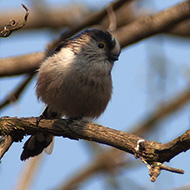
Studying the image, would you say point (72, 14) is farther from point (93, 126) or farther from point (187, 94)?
point (93, 126)

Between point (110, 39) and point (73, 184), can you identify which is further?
point (73, 184)

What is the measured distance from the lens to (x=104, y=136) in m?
3.96

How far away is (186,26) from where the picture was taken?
7.82 metres

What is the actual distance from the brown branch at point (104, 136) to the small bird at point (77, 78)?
1.16 feet

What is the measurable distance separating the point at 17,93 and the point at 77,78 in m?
1.51

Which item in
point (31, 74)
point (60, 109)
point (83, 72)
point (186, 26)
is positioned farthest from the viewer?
point (186, 26)

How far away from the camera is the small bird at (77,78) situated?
16.7 ft

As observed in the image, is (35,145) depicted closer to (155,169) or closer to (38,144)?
(38,144)

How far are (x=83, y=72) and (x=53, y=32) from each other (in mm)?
4056

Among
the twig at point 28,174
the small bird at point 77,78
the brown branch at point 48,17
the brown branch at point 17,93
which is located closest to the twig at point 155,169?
the small bird at point 77,78

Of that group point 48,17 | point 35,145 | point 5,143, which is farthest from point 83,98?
point 48,17

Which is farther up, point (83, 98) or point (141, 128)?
point (141, 128)

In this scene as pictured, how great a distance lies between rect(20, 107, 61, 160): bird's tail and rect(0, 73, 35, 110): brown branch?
60cm

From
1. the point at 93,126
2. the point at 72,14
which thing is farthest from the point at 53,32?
the point at 93,126
